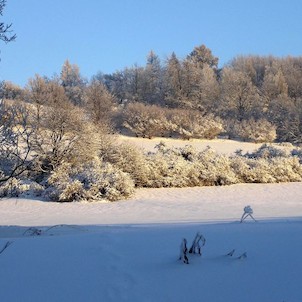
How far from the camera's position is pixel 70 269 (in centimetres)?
430

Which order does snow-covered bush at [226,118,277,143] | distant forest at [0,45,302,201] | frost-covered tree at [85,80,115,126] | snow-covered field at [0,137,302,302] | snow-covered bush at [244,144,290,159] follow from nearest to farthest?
snow-covered field at [0,137,302,302]
distant forest at [0,45,302,201]
snow-covered bush at [244,144,290,159]
frost-covered tree at [85,80,115,126]
snow-covered bush at [226,118,277,143]

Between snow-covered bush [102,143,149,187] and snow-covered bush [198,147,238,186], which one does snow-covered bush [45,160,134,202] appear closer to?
snow-covered bush [102,143,149,187]

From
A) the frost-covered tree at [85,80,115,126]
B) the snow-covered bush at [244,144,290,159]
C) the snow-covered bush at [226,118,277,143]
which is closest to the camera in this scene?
the snow-covered bush at [244,144,290,159]

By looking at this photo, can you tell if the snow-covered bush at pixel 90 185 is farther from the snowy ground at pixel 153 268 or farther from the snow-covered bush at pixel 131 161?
the snowy ground at pixel 153 268

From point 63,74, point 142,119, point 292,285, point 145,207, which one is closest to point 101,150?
point 145,207

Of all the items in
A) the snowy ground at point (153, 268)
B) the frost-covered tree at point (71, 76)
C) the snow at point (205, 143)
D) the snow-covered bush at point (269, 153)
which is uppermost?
the frost-covered tree at point (71, 76)

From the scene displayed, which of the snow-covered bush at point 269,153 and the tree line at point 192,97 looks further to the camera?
the tree line at point 192,97

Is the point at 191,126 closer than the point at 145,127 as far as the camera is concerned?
No

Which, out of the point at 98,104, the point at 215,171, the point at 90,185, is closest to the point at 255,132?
the point at 98,104

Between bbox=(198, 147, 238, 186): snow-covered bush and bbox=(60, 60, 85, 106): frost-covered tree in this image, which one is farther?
bbox=(60, 60, 85, 106): frost-covered tree

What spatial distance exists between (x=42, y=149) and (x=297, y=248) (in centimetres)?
1433

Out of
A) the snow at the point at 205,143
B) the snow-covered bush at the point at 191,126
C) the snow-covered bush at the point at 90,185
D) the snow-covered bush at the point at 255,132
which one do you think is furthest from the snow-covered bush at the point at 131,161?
the snow-covered bush at the point at 255,132

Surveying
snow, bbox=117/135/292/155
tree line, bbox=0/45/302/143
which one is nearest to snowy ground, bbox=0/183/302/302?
tree line, bbox=0/45/302/143

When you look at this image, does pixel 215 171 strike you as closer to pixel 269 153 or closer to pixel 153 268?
pixel 269 153
